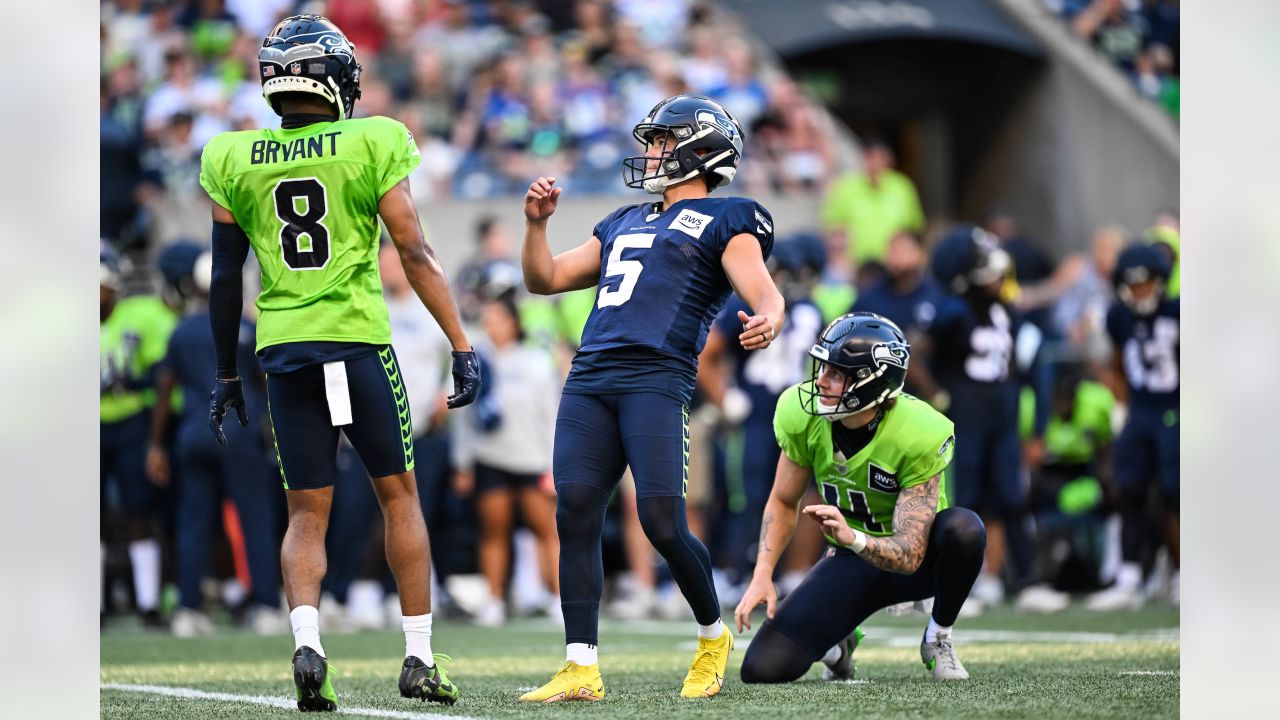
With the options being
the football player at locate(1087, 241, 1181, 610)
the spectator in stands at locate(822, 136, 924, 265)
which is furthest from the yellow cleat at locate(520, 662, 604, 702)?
the spectator in stands at locate(822, 136, 924, 265)

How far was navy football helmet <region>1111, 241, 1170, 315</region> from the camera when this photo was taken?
1020 centimetres

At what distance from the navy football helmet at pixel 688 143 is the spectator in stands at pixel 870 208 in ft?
29.8

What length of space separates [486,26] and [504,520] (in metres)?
6.86

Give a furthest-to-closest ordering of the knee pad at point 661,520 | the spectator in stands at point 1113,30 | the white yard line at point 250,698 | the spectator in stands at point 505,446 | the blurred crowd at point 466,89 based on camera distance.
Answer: the spectator in stands at point 1113,30
the blurred crowd at point 466,89
the spectator in stands at point 505,446
the knee pad at point 661,520
the white yard line at point 250,698

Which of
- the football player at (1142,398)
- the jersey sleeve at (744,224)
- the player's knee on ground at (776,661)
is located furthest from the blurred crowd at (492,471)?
the jersey sleeve at (744,224)

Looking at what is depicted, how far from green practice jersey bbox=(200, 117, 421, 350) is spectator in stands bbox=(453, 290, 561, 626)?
5039mm

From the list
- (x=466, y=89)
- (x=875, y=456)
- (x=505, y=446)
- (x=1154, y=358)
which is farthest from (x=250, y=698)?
(x=466, y=89)

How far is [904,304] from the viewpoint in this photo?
1073 centimetres

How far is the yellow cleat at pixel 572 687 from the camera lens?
543 cm

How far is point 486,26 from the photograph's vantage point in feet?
52.5

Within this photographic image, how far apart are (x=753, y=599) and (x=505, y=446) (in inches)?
194

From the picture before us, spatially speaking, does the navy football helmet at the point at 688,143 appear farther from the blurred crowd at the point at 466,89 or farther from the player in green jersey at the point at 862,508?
the blurred crowd at the point at 466,89

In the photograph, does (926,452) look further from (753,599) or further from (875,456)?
(753,599)

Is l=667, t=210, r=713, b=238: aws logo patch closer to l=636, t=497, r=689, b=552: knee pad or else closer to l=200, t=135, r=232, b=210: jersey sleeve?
l=636, t=497, r=689, b=552: knee pad
